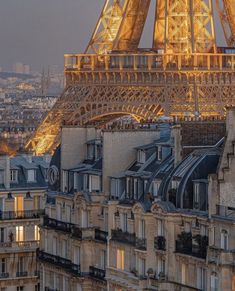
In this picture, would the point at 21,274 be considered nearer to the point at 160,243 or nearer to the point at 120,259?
the point at 120,259

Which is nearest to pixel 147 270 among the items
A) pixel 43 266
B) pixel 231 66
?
pixel 43 266

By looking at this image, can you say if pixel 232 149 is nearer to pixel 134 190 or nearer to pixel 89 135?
A: pixel 134 190

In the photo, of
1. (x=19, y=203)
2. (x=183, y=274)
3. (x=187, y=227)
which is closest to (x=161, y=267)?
(x=183, y=274)

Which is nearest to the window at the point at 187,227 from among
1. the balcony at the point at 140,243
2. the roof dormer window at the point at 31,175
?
the balcony at the point at 140,243

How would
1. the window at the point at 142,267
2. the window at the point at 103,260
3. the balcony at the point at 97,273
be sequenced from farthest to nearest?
the window at the point at 103,260, the balcony at the point at 97,273, the window at the point at 142,267

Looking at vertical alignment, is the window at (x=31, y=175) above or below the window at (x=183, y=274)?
above

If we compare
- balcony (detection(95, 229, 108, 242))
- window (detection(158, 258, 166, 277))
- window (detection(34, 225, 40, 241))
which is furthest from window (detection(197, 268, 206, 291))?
window (detection(34, 225, 40, 241))

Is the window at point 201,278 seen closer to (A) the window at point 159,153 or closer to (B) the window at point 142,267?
(B) the window at point 142,267
